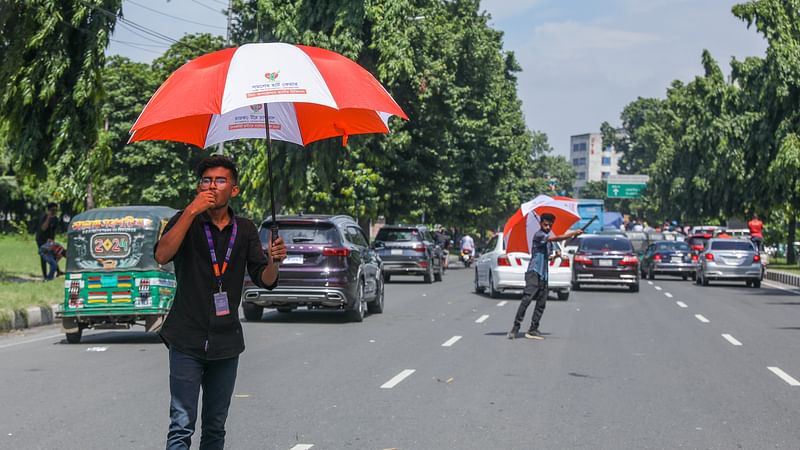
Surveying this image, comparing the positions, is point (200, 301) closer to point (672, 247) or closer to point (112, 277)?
point (112, 277)

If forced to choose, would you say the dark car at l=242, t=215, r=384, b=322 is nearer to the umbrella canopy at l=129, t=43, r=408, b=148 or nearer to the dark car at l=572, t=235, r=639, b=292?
the umbrella canopy at l=129, t=43, r=408, b=148

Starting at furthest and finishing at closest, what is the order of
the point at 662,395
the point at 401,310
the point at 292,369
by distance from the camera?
the point at 401,310 → the point at 292,369 → the point at 662,395

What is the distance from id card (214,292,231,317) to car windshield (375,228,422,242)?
2876cm

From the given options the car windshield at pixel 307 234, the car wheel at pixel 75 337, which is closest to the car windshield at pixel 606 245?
the car windshield at pixel 307 234

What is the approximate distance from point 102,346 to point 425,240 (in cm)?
2082

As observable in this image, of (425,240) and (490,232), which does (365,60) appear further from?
(490,232)

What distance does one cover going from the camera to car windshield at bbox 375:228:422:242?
3459cm

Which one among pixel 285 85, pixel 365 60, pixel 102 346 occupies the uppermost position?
pixel 365 60

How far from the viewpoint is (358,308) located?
1928cm

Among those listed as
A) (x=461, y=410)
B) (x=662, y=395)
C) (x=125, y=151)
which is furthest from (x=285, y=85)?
(x=125, y=151)

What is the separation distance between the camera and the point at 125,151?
6419cm

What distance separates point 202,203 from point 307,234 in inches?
535

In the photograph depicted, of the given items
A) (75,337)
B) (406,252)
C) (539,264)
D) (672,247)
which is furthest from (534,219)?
(672,247)

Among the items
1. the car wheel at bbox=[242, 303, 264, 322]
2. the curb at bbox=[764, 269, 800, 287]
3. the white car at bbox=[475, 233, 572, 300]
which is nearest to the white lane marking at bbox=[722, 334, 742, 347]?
the car wheel at bbox=[242, 303, 264, 322]
